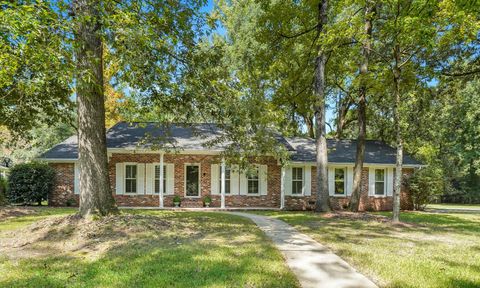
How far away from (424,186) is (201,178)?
461 inches

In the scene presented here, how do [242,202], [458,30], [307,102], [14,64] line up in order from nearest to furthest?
1. [14,64]
2. [458,30]
3. [307,102]
4. [242,202]

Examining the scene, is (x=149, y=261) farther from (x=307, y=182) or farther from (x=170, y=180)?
(x=307, y=182)

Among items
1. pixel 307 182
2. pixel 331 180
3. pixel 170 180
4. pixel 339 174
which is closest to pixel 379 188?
pixel 339 174

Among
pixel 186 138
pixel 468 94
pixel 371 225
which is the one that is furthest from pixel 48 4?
pixel 468 94

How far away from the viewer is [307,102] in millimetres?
17328

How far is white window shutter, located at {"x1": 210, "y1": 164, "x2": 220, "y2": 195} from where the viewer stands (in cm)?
1834

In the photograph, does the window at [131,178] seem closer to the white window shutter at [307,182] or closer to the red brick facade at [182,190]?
the red brick facade at [182,190]

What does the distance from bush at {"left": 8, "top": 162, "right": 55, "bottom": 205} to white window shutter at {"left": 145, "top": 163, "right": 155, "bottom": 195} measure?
4.58 metres

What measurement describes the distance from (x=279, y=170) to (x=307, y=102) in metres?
3.81

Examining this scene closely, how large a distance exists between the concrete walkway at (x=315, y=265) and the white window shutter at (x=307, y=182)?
401 inches

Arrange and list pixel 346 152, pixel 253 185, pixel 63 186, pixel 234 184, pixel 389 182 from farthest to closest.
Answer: pixel 346 152, pixel 389 182, pixel 253 185, pixel 234 184, pixel 63 186

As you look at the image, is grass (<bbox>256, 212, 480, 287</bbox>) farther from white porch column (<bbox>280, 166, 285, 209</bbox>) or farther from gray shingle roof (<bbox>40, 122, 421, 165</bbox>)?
gray shingle roof (<bbox>40, 122, 421, 165</bbox>)

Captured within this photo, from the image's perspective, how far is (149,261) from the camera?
580 centimetres

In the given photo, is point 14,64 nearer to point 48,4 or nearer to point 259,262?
point 48,4
